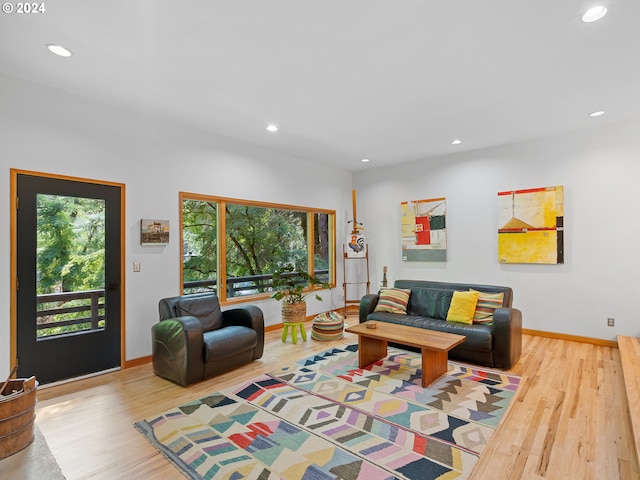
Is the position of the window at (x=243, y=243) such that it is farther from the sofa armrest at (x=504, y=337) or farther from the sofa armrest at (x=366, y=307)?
the sofa armrest at (x=504, y=337)

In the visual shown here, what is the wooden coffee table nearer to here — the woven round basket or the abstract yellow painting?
the woven round basket

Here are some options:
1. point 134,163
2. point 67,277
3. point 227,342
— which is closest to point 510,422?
point 227,342

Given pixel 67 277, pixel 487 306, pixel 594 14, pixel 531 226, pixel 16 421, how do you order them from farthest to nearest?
pixel 531 226, pixel 487 306, pixel 67 277, pixel 594 14, pixel 16 421

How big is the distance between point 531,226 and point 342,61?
3851 mm

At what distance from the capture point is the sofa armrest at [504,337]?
3572 mm

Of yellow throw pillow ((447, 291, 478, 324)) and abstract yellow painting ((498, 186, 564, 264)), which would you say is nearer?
yellow throw pillow ((447, 291, 478, 324))

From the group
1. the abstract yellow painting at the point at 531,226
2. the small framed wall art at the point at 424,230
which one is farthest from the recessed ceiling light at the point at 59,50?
the abstract yellow painting at the point at 531,226

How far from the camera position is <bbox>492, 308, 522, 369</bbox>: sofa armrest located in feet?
11.7

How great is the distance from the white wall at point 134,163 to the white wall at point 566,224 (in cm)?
319

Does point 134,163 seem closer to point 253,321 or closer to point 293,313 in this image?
point 253,321

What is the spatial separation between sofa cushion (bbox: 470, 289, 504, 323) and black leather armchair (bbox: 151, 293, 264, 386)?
8.60 feet

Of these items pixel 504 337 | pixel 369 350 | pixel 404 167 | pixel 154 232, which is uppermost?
pixel 404 167

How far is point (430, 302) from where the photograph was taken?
4500mm

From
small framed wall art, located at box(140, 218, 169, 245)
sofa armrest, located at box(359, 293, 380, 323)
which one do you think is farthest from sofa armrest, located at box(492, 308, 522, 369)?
small framed wall art, located at box(140, 218, 169, 245)
